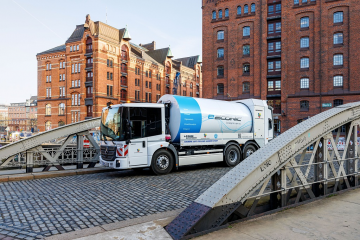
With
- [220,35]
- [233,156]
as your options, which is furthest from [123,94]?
[233,156]

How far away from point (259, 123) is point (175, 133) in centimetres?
591

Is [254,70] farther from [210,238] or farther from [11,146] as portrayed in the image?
[210,238]

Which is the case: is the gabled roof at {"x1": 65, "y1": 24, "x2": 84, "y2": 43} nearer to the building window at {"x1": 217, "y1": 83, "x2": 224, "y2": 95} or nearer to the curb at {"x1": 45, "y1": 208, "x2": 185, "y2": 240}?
the building window at {"x1": 217, "y1": 83, "x2": 224, "y2": 95}

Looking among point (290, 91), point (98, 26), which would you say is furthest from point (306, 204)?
point (98, 26)

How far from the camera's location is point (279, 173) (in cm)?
576

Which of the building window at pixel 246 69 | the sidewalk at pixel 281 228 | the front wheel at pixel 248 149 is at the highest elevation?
the building window at pixel 246 69

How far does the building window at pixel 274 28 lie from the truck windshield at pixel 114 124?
35.6 meters

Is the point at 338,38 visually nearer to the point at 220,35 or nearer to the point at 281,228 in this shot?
the point at 220,35

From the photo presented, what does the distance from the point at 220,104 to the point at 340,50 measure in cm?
3006

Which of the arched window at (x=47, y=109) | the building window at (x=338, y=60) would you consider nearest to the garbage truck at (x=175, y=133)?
the building window at (x=338, y=60)

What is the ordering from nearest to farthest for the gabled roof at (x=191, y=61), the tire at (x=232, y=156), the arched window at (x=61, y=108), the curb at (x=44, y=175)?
the curb at (x=44, y=175), the tire at (x=232, y=156), the arched window at (x=61, y=108), the gabled roof at (x=191, y=61)

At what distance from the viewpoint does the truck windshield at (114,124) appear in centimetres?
1097

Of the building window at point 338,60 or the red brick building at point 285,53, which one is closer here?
the red brick building at point 285,53

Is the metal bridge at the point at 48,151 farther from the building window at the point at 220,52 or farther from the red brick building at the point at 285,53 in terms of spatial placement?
the building window at the point at 220,52
